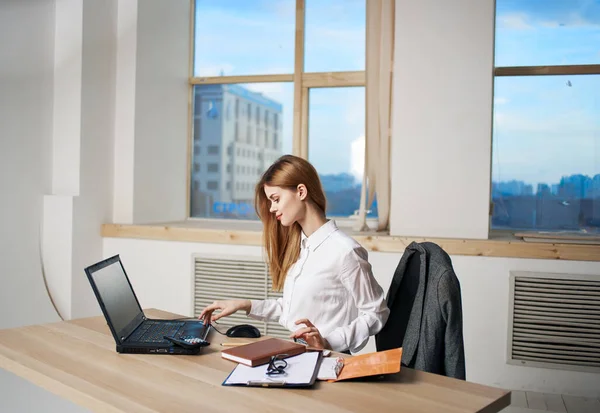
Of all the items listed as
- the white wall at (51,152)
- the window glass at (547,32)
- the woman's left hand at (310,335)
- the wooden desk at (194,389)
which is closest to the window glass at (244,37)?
the white wall at (51,152)

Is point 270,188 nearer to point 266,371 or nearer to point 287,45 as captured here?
point 266,371

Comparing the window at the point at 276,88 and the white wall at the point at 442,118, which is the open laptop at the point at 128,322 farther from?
the window at the point at 276,88

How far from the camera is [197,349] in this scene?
1.70m

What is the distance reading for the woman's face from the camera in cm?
205

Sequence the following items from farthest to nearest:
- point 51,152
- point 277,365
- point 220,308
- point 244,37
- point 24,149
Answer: point 244,37 < point 51,152 < point 24,149 < point 220,308 < point 277,365

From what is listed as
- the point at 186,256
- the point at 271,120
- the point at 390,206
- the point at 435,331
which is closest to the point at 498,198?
the point at 390,206

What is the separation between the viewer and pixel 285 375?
1.48m

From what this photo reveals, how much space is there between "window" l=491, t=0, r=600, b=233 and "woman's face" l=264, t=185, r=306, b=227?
81.0 inches

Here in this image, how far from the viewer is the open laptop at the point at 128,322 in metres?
1.71

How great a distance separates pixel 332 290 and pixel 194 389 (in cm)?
71

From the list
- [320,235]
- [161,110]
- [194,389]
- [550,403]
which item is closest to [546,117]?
[550,403]

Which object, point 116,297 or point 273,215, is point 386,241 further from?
point 116,297

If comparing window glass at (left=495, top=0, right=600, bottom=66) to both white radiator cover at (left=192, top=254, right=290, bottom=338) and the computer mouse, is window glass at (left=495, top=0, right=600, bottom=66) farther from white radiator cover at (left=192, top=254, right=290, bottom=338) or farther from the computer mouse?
the computer mouse

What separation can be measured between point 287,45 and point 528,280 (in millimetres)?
2246
